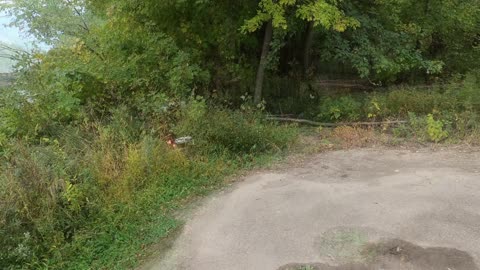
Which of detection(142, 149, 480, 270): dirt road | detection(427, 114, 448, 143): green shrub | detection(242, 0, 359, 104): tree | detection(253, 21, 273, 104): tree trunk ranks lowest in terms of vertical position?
detection(142, 149, 480, 270): dirt road

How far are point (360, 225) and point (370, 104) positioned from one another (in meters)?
4.30

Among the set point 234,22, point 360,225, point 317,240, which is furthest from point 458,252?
point 234,22

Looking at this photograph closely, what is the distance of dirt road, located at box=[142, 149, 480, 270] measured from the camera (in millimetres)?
3689

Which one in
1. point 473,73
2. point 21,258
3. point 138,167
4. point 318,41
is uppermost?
point 318,41

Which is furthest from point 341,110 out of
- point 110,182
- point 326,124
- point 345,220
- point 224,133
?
point 110,182

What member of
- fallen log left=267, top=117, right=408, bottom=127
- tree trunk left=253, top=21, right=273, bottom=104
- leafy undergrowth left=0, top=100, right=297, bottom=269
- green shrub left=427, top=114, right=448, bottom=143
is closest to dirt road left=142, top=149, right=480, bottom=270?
leafy undergrowth left=0, top=100, right=297, bottom=269

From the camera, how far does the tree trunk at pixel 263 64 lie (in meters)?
8.90

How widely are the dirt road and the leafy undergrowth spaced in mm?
466

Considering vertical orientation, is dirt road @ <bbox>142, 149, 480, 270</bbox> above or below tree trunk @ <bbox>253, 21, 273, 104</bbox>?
below

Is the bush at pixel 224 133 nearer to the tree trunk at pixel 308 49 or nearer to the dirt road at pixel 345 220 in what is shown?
the dirt road at pixel 345 220

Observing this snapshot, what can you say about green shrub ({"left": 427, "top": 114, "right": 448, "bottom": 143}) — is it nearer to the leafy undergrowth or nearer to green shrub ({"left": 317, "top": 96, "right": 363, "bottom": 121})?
green shrub ({"left": 317, "top": 96, "right": 363, "bottom": 121})

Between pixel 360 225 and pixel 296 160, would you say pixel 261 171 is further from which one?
pixel 360 225

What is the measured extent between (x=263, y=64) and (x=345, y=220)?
5.41 m

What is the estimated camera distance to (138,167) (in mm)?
5297
